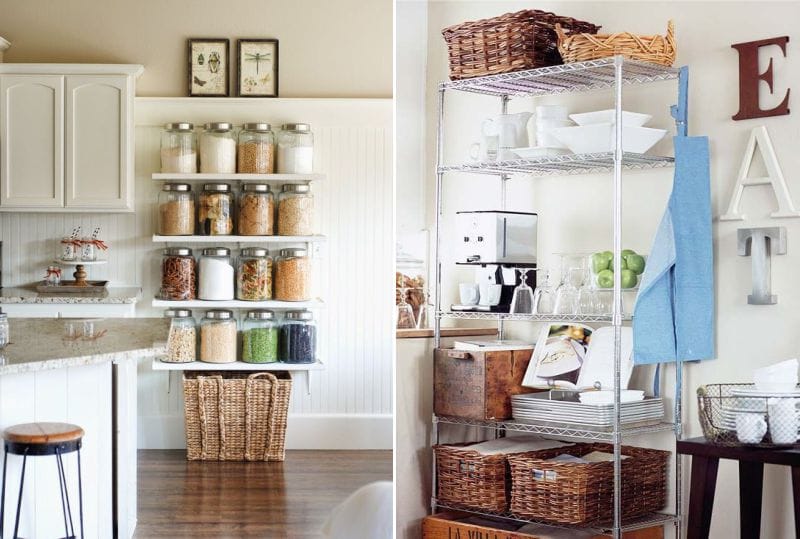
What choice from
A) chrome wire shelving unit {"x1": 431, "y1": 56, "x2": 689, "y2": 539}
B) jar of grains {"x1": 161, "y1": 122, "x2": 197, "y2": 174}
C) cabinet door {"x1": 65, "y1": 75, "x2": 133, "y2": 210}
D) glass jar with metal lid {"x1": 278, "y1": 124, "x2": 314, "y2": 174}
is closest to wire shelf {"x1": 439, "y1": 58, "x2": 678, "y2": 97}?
chrome wire shelving unit {"x1": 431, "y1": 56, "x2": 689, "y2": 539}

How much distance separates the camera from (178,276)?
5277 mm

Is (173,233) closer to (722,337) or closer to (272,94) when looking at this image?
(272,94)

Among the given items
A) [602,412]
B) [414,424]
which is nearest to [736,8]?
[602,412]

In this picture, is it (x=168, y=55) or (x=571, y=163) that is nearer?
(x=571, y=163)

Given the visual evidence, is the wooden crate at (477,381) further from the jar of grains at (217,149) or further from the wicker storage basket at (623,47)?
the jar of grains at (217,149)

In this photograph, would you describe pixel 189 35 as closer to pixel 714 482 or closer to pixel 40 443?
pixel 40 443

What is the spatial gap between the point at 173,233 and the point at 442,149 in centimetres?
235

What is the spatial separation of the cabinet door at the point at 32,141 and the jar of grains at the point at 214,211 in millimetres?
703

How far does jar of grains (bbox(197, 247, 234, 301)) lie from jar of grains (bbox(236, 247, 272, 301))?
66 millimetres

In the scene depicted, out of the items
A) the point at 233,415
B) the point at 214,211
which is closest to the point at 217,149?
the point at 214,211

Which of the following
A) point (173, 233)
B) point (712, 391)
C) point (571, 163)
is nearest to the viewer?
point (712, 391)

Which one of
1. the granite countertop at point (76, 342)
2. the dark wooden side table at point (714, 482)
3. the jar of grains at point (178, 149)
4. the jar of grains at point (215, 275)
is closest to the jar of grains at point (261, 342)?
the jar of grains at point (215, 275)

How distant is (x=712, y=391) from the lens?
2.74m

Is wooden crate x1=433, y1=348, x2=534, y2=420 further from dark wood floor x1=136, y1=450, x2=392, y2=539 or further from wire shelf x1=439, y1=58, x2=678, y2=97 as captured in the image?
dark wood floor x1=136, y1=450, x2=392, y2=539
